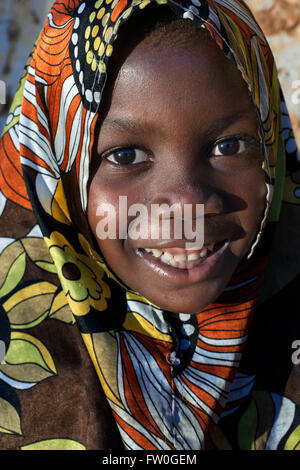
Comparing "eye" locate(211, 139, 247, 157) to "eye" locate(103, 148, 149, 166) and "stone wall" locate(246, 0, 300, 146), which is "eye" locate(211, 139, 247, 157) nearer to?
"eye" locate(103, 148, 149, 166)

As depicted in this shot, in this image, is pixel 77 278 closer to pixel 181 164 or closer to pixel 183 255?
pixel 183 255

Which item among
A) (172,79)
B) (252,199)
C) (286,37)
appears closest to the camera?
(172,79)

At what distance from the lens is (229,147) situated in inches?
42.5

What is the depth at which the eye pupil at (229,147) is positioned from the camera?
107 cm

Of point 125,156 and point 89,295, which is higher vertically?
point 125,156

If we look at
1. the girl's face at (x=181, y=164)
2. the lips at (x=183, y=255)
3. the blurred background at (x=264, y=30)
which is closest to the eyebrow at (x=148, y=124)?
the girl's face at (x=181, y=164)

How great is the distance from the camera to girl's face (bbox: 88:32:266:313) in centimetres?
100

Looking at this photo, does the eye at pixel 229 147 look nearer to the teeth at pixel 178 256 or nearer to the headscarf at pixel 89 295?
the headscarf at pixel 89 295

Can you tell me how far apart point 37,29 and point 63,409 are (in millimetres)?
1727

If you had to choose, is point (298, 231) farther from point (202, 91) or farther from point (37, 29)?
point (37, 29)

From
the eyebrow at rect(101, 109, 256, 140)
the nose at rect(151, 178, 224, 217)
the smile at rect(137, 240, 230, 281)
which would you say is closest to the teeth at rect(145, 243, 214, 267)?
the smile at rect(137, 240, 230, 281)

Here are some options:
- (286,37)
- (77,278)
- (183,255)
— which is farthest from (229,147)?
(286,37)

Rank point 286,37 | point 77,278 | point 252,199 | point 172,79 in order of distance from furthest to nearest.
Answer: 1. point 286,37
2. point 77,278
3. point 252,199
4. point 172,79
